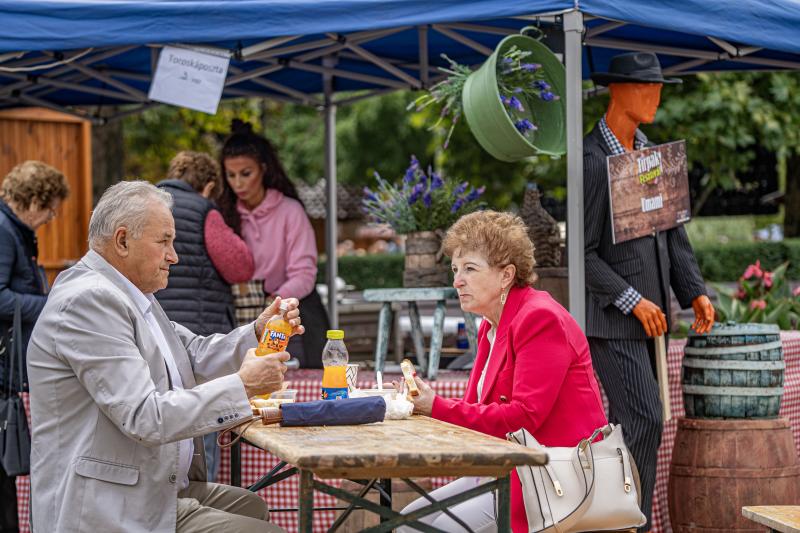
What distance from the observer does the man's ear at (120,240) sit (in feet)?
9.91

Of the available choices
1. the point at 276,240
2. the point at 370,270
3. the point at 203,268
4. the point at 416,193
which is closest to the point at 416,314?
the point at 416,193

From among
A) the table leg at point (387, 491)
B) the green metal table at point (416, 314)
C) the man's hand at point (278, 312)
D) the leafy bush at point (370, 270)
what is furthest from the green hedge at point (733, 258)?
the man's hand at point (278, 312)

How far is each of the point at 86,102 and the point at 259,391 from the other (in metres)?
5.87

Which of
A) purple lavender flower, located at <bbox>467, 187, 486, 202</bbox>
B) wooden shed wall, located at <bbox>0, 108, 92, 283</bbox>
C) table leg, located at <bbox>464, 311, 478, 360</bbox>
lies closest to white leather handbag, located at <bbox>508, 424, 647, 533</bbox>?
table leg, located at <bbox>464, 311, 478, 360</bbox>

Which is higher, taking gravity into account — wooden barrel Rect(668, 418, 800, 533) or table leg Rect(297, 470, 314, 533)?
table leg Rect(297, 470, 314, 533)

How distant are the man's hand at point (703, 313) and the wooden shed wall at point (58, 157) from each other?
494 centimetres

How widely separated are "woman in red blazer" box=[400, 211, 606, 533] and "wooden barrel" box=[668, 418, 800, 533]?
66.9 inches

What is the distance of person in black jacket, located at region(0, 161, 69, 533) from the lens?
16.4 feet

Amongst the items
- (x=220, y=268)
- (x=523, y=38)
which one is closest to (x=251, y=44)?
(x=220, y=268)

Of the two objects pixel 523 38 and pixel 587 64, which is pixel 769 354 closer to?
pixel 523 38

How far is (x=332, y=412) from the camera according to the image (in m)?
3.01

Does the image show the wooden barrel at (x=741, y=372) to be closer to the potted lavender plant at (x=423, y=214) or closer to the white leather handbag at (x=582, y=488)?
the potted lavender plant at (x=423, y=214)

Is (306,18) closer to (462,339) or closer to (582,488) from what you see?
(462,339)

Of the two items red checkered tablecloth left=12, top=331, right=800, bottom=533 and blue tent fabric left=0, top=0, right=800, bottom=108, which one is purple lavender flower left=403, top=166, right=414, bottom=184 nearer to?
blue tent fabric left=0, top=0, right=800, bottom=108
